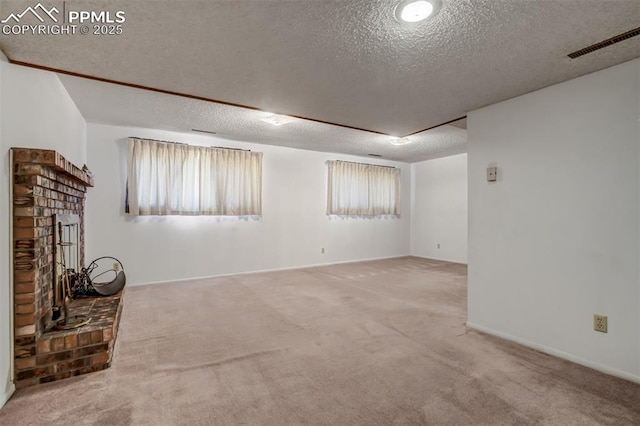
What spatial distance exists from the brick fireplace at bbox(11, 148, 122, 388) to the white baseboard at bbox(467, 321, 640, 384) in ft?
11.1

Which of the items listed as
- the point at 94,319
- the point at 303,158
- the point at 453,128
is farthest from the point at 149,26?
the point at 303,158

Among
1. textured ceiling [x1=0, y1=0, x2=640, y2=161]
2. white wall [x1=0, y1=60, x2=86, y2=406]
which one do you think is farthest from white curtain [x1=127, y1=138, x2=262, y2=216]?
white wall [x1=0, y1=60, x2=86, y2=406]

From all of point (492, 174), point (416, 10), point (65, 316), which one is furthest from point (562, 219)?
point (65, 316)

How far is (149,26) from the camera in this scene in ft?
5.90

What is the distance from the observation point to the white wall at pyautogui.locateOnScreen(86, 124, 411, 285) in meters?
4.38

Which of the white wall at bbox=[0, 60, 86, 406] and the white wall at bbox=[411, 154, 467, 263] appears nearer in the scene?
the white wall at bbox=[0, 60, 86, 406]

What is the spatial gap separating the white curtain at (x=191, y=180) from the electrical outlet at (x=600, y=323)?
184 inches

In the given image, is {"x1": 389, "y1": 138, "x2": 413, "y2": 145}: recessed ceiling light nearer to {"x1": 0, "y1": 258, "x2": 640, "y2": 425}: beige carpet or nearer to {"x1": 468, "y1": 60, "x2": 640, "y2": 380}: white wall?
{"x1": 468, "y1": 60, "x2": 640, "y2": 380}: white wall

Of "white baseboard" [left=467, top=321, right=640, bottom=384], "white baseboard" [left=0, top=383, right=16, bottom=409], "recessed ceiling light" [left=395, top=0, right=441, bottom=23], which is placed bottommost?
"white baseboard" [left=467, top=321, right=640, bottom=384]

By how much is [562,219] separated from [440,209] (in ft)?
15.4

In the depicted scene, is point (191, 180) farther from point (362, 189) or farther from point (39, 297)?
point (362, 189)

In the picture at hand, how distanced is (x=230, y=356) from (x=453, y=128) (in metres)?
4.06

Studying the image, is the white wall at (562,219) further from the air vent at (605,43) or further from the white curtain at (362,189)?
the white curtain at (362,189)

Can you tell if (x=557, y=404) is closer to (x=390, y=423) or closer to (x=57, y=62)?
(x=390, y=423)
